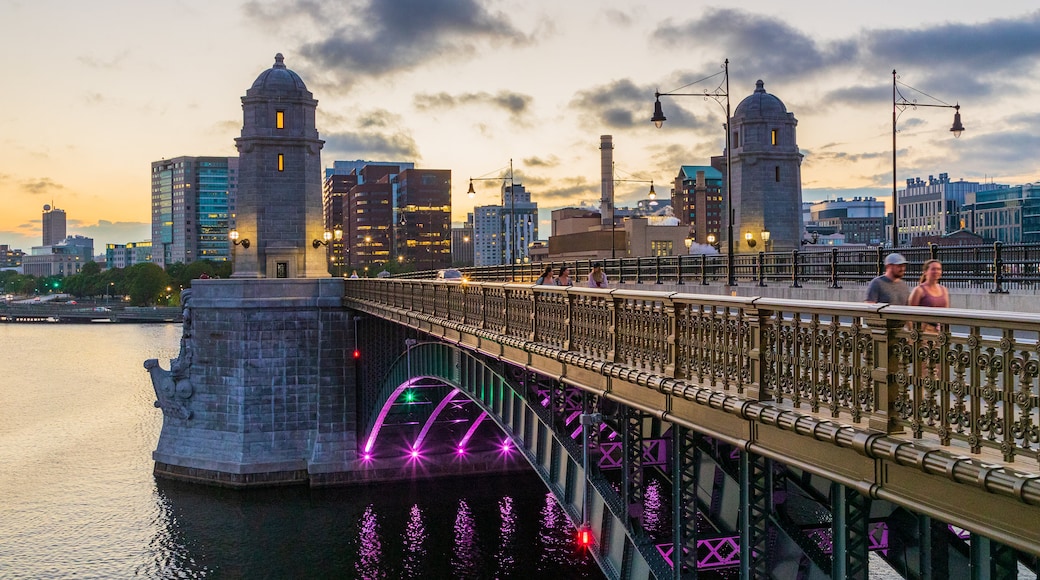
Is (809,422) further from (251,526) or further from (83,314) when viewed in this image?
(83,314)

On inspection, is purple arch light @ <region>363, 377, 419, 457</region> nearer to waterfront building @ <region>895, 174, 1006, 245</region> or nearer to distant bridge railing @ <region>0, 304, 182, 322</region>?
distant bridge railing @ <region>0, 304, 182, 322</region>

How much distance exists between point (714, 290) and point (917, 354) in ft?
63.3

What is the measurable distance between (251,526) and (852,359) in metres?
31.3

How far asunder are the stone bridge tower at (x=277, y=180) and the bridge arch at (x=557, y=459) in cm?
2151

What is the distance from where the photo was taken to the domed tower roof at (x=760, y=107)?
55.7 m

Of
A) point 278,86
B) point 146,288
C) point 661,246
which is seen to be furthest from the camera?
point 146,288

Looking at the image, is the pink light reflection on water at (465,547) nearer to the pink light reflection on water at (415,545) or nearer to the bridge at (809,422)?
the pink light reflection on water at (415,545)

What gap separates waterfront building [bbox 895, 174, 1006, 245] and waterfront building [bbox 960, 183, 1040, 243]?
48.8 feet

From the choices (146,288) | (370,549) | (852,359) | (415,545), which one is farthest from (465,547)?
(146,288)

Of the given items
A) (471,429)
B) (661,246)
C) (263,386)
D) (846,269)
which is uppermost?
(661,246)

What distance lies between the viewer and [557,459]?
1759 cm

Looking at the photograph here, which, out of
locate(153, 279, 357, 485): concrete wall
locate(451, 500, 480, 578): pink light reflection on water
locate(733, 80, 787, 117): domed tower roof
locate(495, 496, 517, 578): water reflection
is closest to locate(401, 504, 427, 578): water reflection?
locate(451, 500, 480, 578): pink light reflection on water

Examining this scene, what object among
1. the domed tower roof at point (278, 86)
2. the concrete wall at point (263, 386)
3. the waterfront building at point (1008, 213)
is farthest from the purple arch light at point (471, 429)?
the waterfront building at point (1008, 213)

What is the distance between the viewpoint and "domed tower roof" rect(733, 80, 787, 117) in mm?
55688
